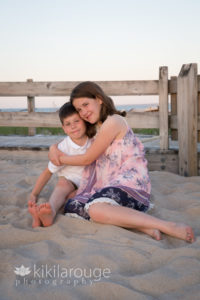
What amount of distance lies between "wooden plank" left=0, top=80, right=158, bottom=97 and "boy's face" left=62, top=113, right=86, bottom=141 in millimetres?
1843

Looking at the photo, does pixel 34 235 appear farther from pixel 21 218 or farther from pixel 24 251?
pixel 21 218

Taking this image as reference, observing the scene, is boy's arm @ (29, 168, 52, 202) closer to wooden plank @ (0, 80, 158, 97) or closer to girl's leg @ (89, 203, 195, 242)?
girl's leg @ (89, 203, 195, 242)

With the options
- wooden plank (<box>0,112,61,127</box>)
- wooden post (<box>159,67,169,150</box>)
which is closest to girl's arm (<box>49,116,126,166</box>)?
wooden post (<box>159,67,169,150</box>)

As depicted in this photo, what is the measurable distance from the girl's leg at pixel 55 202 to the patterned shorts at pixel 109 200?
0.61ft

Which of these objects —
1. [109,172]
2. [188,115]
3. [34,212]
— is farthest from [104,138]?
[188,115]

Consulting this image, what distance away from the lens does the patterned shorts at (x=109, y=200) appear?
98.9 inches

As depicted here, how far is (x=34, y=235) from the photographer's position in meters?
2.33

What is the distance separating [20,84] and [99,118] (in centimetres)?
309

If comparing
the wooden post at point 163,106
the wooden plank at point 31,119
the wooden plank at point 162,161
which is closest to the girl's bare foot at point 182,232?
the wooden plank at point 162,161

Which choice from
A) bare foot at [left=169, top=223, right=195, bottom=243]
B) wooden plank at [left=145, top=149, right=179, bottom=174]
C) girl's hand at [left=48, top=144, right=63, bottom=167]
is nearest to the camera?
bare foot at [left=169, top=223, right=195, bottom=243]

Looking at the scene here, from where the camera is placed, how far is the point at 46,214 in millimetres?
2469

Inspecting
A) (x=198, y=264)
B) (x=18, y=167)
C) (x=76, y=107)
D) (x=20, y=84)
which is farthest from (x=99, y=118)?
(x=20, y=84)

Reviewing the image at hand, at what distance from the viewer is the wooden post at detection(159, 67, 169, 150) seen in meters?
4.46

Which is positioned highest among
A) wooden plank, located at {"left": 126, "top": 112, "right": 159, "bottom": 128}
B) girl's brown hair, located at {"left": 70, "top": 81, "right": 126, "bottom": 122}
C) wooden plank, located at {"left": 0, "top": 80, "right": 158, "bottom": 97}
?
wooden plank, located at {"left": 0, "top": 80, "right": 158, "bottom": 97}
